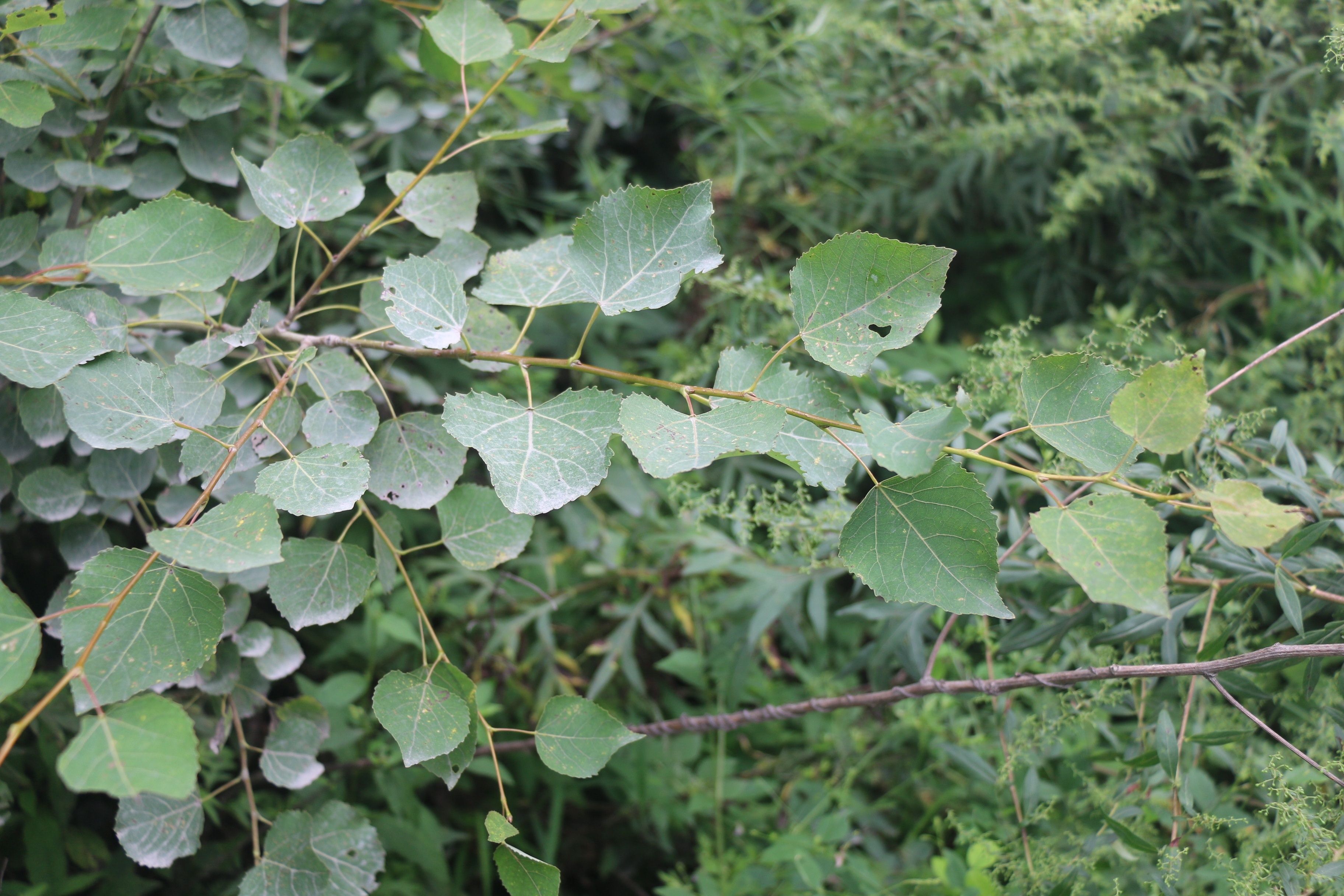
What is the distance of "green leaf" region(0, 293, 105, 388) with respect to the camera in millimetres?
458

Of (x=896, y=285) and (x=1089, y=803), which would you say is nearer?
(x=896, y=285)

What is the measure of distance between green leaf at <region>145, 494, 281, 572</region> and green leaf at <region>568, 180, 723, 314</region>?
0.22 meters

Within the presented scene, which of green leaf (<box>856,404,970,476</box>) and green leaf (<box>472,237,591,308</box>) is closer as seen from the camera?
green leaf (<box>856,404,970,476</box>)

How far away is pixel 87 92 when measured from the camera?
0.67 meters

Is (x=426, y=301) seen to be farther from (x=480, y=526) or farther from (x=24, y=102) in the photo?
(x=24, y=102)

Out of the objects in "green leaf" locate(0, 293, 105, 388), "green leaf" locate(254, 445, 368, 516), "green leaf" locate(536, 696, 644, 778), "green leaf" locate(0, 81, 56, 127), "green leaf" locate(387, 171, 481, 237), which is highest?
"green leaf" locate(0, 81, 56, 127)

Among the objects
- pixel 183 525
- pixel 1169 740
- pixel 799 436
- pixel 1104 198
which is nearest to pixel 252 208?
pixel 183 525

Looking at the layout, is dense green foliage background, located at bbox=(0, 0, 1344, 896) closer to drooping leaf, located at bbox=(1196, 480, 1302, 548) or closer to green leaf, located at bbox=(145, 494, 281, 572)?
drooping leaf, located at bbox=(1196, 480, 1302, 548)

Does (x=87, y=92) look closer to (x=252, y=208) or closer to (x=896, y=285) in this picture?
(x=252, y=208)

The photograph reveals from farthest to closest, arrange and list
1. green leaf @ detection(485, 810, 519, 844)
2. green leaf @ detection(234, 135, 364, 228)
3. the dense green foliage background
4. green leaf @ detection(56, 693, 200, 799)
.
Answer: the dense green foliage background → green leaf @ detection(234, 135, 364, 228) → green leaf @ detection(485, 810, 519, 844) → green leaf @ detection(56, 693, 200, 799)

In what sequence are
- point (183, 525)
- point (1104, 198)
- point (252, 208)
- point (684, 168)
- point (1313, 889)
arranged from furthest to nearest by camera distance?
point (684, 168)
point (1104, 198)
point (252, 208)
point (1313, 889)
point (183, 525)

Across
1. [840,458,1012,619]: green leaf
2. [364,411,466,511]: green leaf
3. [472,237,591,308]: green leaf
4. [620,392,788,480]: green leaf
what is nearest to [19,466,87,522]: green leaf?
[364,411,466,511]: green leaf

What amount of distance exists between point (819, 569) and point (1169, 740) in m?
0.45

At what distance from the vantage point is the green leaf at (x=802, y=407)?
46 cm
